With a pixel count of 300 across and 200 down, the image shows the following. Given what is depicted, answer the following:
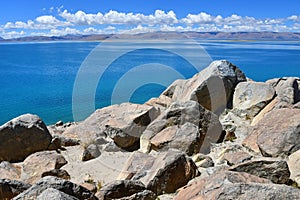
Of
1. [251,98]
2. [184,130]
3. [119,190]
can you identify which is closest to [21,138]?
[184,130]

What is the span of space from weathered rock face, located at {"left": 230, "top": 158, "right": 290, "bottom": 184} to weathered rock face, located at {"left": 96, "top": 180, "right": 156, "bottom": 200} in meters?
1.97

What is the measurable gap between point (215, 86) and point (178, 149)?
4389mm

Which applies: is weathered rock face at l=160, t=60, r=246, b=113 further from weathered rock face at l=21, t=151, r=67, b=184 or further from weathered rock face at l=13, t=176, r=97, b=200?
weathered rock face at l=13, t=176, r=97, b=200

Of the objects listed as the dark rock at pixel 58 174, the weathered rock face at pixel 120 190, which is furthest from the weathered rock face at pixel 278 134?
the dark rock at pixel 58 174

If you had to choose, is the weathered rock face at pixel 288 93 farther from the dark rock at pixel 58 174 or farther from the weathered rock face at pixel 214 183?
the dark rock at pixel 58 174

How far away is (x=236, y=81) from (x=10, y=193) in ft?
33.8

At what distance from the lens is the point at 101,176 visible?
10.6 m

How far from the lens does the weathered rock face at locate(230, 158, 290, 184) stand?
7.41 m

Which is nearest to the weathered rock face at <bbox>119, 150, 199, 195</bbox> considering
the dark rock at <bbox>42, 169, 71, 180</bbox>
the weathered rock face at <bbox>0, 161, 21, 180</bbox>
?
the dark rock at <bbox>42, 169, 71, 180</bbox>

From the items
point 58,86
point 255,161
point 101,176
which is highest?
Result: point 255,161

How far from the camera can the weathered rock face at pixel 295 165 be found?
7.81 metres

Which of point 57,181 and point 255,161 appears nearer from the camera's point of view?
point 57,181

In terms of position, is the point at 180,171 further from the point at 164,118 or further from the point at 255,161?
the point at 164,118

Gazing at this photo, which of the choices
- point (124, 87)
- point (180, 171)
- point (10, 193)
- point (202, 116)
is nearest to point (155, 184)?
point (180, 171)
